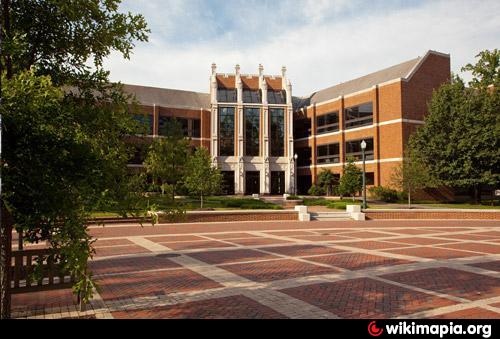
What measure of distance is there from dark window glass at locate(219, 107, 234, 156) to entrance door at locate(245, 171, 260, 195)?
12.1 ft

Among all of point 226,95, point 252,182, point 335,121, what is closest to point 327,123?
point 335,121

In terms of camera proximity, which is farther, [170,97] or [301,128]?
[301,128]

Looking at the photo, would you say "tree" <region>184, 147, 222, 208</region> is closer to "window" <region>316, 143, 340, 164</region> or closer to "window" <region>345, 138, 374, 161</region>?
"window" <region>345, 138, 374, 161</region>

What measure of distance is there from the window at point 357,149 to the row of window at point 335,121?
199 cm

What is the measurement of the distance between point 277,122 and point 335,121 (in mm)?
7870

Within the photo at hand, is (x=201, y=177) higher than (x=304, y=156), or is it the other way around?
(x=304, y=156)

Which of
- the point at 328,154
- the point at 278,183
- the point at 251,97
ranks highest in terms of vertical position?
the point at 251,97

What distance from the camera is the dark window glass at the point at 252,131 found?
5253 cm

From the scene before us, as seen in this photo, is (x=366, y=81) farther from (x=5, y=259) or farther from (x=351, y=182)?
(x=5, y=259)

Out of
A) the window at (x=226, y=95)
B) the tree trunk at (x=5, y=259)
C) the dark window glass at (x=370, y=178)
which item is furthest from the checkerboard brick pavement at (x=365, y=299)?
the window at (x=226, y=95)

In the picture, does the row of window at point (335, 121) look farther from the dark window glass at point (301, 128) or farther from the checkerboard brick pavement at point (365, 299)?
the checkerboard brick pavement at point (365, 299)

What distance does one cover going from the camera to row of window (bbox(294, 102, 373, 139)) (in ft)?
149

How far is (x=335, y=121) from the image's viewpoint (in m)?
50.0

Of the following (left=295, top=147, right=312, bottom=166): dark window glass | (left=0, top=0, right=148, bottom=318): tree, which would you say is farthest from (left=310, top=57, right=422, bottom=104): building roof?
(left=0, top=0, right=148, bottom=318): tree
